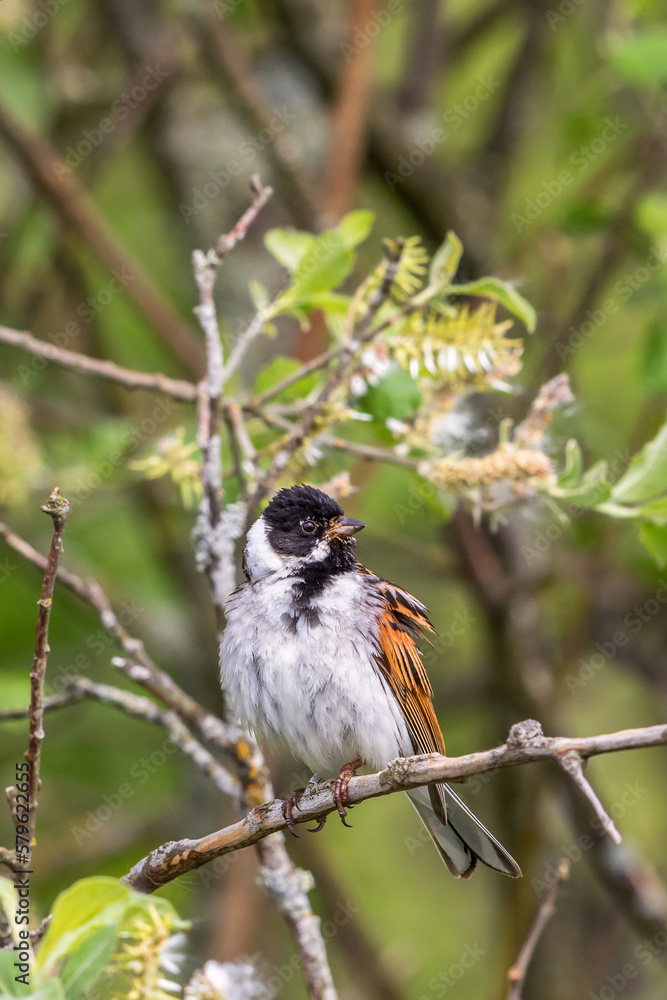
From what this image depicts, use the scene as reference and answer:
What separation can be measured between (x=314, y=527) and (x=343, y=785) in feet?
2.94

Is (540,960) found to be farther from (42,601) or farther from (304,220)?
(42,601)

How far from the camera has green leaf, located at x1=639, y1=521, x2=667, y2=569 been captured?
8.69ft

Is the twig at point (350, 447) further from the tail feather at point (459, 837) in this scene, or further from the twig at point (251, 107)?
the twig at point (251, 107)

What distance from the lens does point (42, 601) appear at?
72.9 inches

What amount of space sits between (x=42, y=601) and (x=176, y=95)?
4658 mm

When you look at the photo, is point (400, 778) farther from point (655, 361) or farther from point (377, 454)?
point (655, 361)

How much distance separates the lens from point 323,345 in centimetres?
482

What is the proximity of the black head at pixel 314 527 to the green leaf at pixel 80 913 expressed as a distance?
1.67m

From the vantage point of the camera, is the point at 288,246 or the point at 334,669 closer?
the point at 334,669

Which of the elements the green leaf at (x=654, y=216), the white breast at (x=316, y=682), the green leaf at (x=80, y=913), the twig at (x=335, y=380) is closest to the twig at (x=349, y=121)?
the green leaf at (x=654, y=216)

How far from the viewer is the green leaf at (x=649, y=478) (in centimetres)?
261

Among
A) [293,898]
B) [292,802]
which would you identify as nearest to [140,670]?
[292,802]

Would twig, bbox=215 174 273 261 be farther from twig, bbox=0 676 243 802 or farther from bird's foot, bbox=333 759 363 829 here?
bird's foot, bbox=333 759 363 829

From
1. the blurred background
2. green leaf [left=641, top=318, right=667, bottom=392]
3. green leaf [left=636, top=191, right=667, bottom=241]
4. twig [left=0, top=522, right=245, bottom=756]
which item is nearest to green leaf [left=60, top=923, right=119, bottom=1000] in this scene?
twig [left=0, top=522, right=245, bottom=756]
